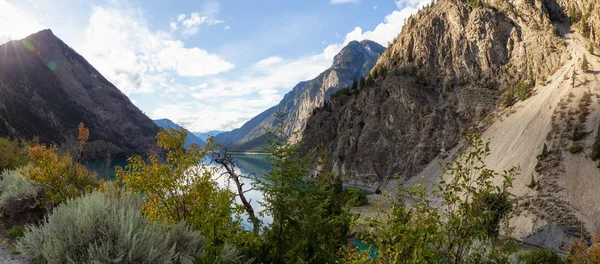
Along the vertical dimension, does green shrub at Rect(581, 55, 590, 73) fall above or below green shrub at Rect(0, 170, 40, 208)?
above

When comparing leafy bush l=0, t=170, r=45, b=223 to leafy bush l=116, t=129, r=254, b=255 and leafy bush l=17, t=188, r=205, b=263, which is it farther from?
leafy bush l=17, t=188, r=205, b=263

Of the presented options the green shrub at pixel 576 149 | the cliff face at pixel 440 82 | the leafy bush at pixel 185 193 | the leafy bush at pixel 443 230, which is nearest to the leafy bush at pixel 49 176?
the leafy bush at pixel 185 193

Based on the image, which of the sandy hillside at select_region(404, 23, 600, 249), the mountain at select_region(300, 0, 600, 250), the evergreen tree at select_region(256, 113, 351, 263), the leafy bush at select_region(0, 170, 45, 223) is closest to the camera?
the evergreen tree at select_region(256, 113, 351, 263)

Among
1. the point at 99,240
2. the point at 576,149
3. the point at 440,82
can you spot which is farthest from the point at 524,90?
the point at 99,240

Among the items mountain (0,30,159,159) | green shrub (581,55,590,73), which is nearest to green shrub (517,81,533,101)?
green shrub (581,55,590,73)

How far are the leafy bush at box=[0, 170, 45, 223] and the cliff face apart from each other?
2599 inches

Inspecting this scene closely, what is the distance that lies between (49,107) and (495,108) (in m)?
190

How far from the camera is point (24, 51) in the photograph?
7008 inches

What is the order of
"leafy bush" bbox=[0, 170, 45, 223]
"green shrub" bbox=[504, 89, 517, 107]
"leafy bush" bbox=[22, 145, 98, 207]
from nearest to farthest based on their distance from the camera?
"leafy bush" bbox=[22, 145, 98, 207], "leafy bush" bbox=[0, 170, 45, 223], "green shrub" bbox=[504, 89, 517, 107]

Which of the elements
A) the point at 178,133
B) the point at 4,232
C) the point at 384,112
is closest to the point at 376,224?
the point at 178,133

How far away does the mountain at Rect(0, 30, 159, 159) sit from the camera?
436ft

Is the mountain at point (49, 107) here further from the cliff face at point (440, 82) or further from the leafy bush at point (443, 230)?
the leafy bush at point (443, 230)

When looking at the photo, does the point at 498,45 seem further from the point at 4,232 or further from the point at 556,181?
the point at 4,232

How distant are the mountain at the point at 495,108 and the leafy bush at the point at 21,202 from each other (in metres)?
41.0
